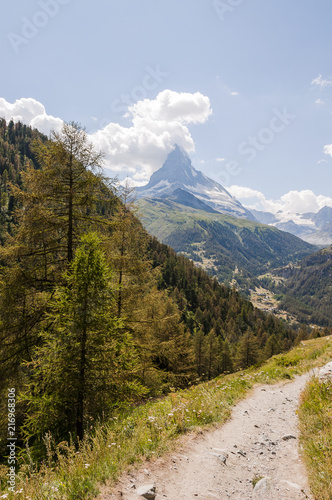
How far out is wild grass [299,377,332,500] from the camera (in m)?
4.30

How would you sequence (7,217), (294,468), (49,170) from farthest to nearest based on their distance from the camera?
(7,217) → (49,170) → (294,468)

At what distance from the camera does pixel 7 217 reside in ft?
Answer: 383

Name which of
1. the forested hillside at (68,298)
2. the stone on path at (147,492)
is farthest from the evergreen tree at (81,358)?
the stone on path at (147,492)

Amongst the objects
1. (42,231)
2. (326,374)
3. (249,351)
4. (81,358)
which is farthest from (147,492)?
(249,351)

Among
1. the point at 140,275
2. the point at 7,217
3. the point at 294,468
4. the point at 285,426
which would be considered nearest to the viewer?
the point at 294,468

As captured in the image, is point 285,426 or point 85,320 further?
point 85,320

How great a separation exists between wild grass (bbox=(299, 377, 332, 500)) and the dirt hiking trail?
277mm

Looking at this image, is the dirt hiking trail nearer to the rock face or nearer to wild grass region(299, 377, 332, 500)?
wild grass region(299, 377, 332, 500)

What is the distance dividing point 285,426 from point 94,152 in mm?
13400

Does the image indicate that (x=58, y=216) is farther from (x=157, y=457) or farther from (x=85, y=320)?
(x=157, y=457)

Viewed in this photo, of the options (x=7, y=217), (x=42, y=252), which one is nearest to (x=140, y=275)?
(x=42, y=252)

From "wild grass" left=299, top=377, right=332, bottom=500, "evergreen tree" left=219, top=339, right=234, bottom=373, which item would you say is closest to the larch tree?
"wild grass" left=299, top=377, right=332, bottom=500

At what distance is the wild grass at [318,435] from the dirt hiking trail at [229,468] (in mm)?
277

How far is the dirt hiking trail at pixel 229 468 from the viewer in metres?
4.46
